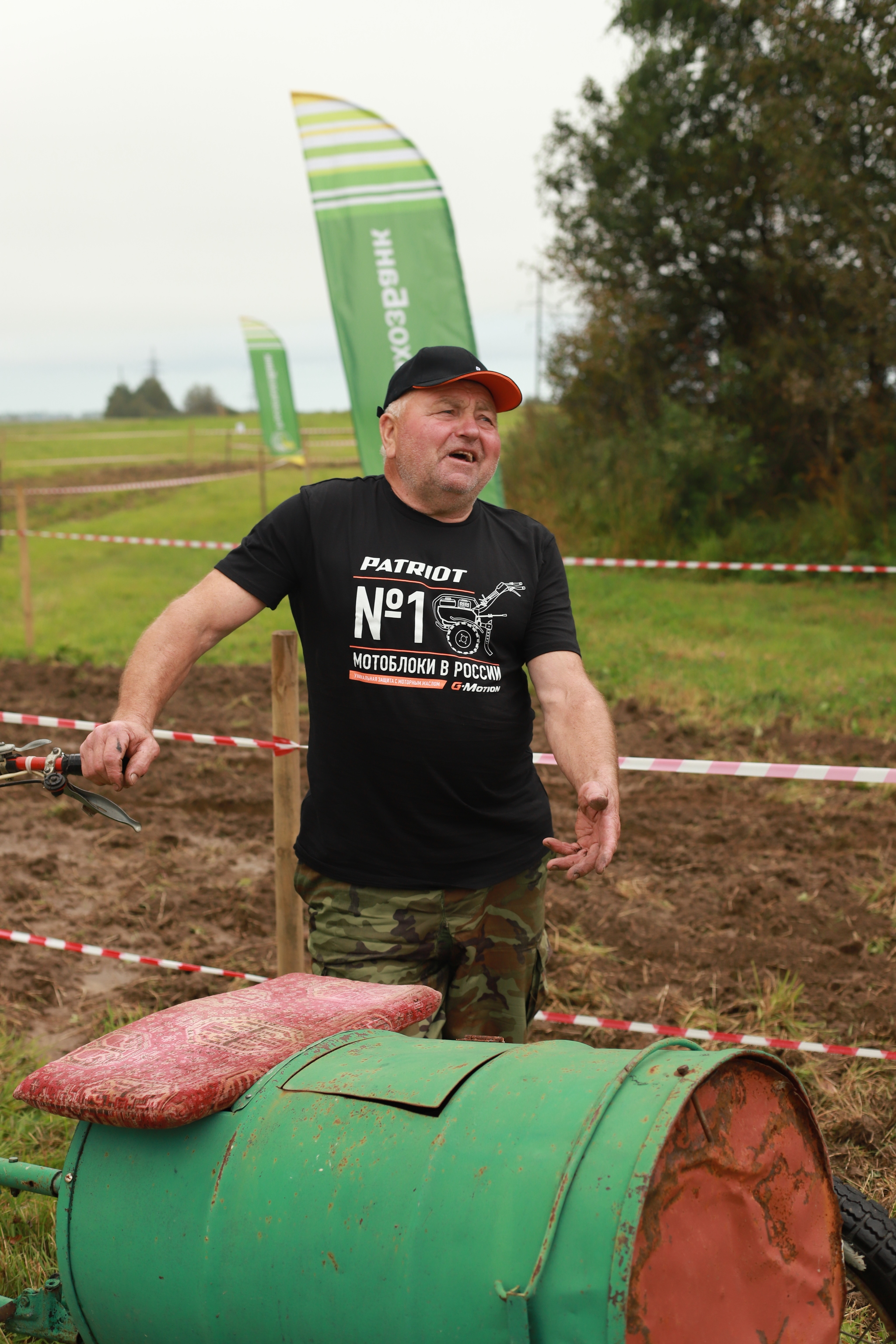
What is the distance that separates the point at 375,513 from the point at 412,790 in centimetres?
66

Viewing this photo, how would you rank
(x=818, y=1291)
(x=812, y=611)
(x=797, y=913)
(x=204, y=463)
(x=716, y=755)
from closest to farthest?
(x=818, y=1291) < (x=797, y=913) < (x=716, y=755) < (x=812, y=611) < (x=204, y=463)

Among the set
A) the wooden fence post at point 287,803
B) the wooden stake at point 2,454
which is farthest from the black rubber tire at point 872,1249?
the wooden stake at point 2,454

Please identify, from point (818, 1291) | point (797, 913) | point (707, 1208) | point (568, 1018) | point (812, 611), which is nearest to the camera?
point (707, 1208)

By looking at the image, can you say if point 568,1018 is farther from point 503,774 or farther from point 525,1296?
point 525,1296

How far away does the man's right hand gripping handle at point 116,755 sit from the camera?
1.97 meters

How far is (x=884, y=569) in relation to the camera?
7.51 metres

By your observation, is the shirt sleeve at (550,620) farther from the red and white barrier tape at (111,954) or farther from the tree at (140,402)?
the tree at (140,402)

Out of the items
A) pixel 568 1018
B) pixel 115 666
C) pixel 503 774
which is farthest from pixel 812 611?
pixel 503 774

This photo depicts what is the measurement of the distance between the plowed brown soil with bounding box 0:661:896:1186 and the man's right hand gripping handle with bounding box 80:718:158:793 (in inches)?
87.4

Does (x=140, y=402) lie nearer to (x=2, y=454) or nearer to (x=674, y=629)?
(x=2, y=454)

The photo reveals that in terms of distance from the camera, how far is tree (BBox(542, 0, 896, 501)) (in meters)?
13.0

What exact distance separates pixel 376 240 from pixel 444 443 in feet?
14.4

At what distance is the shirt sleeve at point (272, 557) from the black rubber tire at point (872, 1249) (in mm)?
1672

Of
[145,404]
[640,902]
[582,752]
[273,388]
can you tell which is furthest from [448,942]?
[145,404]
